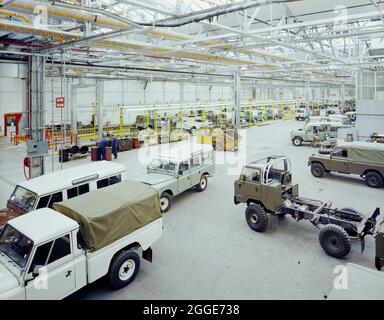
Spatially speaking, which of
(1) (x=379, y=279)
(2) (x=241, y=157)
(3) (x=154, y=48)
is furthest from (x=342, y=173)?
(1) (x=379, y=279)

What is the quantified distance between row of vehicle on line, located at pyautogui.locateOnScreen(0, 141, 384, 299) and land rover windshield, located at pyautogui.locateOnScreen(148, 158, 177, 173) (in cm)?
87

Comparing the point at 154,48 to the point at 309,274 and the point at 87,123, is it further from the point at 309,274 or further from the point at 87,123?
the point at 87,123

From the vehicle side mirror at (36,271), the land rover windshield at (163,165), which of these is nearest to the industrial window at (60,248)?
the vehicle side mirror at (36,271)

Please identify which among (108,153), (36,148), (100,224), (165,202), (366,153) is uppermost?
(36,148)

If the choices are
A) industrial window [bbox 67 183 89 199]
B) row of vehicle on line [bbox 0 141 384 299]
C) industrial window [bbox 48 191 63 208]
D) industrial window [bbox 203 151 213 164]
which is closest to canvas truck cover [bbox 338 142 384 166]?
row of vehicle on line [bbox 0 141 384 299]

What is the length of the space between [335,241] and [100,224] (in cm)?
493

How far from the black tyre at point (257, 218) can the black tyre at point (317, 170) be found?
607 cm

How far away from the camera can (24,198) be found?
7.41 m

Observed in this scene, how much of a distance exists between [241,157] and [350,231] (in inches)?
418

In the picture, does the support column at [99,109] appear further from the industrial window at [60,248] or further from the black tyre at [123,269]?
the industrial window at [60,248]

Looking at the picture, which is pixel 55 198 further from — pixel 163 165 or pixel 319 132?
pixel 319 132

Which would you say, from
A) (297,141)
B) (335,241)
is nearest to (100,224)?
(335,241)

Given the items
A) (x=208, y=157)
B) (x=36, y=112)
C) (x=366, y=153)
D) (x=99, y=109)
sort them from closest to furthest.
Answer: (x=36, y=112), (x=366, y=153), (x=208, y=157), (x=99, y=109)

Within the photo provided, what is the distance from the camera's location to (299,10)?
29.1ft
